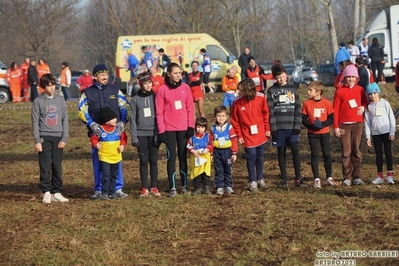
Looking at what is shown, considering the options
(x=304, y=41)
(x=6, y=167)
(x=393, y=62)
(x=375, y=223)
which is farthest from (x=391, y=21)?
(x=304, y=41)

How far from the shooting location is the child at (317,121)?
12.1 m

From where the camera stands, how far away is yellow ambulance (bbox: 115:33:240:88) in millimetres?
36750

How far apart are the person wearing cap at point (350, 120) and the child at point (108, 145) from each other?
3.38 metres

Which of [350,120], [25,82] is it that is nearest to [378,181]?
[350,120]

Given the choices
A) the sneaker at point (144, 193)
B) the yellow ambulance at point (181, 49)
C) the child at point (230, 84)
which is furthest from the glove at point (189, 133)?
the yellow ambulance at point (181, 49)

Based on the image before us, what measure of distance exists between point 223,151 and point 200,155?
36 cm

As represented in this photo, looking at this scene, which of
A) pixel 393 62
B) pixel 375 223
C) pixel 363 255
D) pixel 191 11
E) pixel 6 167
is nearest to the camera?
pixel 363 255

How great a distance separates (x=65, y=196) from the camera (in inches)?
489

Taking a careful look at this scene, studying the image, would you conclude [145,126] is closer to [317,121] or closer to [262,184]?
[262,184]

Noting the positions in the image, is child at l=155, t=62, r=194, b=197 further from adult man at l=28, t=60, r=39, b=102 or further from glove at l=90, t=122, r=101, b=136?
adult man at l=28, t=60, r=39, b=102

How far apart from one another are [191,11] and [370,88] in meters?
37.1

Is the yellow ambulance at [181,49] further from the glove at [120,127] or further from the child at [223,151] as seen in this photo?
the glove at [120,127]

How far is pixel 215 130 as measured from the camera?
11.9 m

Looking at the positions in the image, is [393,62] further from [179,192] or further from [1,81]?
[179,192]
